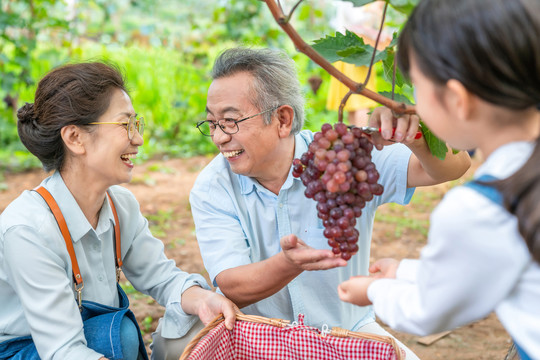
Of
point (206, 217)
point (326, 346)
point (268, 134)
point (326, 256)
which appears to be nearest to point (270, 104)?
point (268, 134)

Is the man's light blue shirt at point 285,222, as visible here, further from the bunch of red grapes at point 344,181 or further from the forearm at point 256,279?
the bunch of red grapes at point 344,181

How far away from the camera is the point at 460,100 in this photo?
1.09 m

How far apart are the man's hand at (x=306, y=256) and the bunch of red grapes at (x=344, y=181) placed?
0.17ft

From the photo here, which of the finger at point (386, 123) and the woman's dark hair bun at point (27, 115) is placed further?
the woman's dark hair bun at point (27, 115)

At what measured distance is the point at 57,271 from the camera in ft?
6.41

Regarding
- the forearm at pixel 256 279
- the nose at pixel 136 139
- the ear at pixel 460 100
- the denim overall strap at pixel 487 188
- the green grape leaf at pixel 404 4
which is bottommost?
the forearm at pixel 256 279

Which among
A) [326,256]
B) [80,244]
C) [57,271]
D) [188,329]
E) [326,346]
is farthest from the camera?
[188,329]

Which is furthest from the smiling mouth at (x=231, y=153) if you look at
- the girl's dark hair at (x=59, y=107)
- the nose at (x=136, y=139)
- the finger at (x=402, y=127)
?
the finger at (x=402, y=127)

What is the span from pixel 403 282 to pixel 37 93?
1.64 metres

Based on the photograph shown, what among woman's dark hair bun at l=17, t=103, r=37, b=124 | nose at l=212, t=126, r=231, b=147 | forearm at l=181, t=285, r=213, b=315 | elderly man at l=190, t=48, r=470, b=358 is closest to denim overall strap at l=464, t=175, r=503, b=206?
elderly man at l=190, t=48, r=470, b=358

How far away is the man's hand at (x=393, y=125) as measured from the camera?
1.61m

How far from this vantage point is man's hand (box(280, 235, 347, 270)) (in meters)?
1.58

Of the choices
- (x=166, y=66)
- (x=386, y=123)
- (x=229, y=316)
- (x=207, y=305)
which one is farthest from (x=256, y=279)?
(x=166, y=66)

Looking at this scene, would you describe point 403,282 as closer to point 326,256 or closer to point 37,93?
point 326,256
